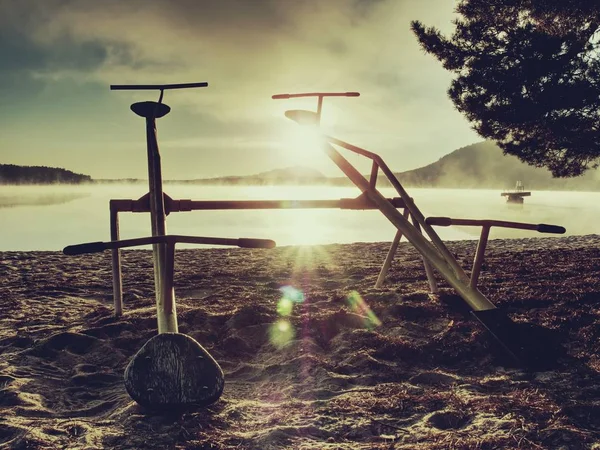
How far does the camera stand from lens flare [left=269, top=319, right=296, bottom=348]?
404 centimetres

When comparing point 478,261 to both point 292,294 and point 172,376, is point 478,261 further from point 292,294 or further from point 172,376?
point 172,376

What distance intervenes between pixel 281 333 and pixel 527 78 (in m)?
8.25

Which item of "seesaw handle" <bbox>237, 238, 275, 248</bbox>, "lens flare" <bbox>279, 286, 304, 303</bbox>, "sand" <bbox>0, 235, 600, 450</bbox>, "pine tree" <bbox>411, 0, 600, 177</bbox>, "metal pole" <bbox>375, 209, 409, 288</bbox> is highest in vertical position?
"pine tree" <bbox>411, 0, 600, 177</bbox>

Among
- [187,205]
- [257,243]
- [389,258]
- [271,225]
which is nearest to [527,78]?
[389,258]

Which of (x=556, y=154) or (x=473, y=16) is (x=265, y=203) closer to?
(x=473, y=16)

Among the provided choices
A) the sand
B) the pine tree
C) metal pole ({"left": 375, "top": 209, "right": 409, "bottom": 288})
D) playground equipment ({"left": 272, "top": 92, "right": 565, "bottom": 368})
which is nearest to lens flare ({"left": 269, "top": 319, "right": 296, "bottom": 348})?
the sand

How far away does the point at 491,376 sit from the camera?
326 centimetres

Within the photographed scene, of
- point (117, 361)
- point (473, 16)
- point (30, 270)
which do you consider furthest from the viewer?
point (473, 16)

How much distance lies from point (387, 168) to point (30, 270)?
21.9ft

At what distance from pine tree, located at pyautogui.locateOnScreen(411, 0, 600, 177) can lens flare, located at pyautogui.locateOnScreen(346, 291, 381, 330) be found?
21.9ft

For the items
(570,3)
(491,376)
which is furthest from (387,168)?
(570,3)

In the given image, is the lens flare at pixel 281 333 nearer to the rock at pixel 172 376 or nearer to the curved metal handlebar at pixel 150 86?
the rock at pixel 172 376

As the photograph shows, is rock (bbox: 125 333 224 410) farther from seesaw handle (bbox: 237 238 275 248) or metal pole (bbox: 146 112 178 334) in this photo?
seesaw handle (bbox: 237 238 275 248)

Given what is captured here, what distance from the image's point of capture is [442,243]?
4512mm
